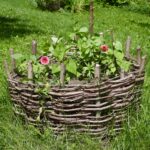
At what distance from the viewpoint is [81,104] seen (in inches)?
180

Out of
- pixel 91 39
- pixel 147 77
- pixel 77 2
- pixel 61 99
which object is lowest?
pixel 77 2

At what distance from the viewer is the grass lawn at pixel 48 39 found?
15.2 ft

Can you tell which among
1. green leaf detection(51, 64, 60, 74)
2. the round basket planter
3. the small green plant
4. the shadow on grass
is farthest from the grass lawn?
green leaf detection(51, 64, 60, 74)

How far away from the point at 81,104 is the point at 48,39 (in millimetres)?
5787

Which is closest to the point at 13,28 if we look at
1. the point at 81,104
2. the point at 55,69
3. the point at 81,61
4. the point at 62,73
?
the point at 81,61

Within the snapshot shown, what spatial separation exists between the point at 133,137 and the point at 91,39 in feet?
3.49

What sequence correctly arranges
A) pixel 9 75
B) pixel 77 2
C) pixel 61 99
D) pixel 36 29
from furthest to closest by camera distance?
pixel 77 2, pixel 36 29, pixel 9 75, pixel 61 99

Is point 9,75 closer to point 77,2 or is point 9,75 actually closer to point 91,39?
point 91,39

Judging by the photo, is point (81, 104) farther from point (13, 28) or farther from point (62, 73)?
point (13, 28)

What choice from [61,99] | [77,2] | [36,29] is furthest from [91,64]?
[77,2]

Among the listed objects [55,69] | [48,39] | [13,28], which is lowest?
[13,28]

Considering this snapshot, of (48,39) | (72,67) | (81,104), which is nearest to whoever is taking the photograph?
(81,104)

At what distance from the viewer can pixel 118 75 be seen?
5043mm

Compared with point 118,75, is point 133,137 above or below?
below
